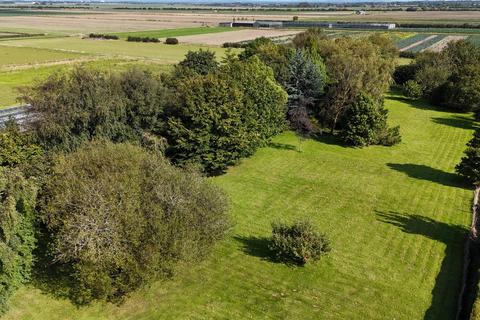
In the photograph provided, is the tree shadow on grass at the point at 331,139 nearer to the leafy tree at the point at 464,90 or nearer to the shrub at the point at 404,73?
the leafy tree at the point at 464,90

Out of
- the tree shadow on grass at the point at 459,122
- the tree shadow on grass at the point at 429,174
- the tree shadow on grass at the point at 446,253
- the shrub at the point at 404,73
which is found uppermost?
the shrub at the point at 404,73

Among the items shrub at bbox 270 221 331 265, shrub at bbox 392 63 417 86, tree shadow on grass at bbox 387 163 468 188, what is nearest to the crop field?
shrub at bbox 392 63 417 86

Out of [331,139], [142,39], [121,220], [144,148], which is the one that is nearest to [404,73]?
→ [331,139]

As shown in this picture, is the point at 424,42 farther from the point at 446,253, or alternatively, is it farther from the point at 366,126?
the point at 446,253

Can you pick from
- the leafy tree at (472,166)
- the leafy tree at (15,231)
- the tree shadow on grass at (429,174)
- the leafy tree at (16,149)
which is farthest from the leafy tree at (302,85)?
the leafy tree at (15,231)

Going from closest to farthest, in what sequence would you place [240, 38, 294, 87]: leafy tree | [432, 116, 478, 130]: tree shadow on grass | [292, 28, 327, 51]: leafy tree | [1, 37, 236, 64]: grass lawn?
1. [240, 38, 294, 87]: leafy tree
2. [432, 116, 478, 130]: tree shadow on grass
3. [292, 28, 327, 51]: leafy tree
4. [1, 37, 236, 64]: grass lawn

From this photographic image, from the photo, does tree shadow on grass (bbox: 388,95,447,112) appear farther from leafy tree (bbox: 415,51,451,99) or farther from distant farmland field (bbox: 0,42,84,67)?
distant farmland field (bbox: 0,42,84,67)
